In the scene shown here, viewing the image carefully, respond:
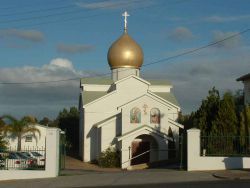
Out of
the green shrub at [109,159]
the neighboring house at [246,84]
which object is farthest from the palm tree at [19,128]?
the neighboring house at [246,84]

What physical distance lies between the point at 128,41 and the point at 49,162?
2891cm

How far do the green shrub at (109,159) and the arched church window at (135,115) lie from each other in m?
2.94

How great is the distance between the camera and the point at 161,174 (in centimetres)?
2478

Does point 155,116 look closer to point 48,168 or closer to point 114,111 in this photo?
point 114,111

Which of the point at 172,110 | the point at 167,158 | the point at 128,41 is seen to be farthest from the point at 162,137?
the point at 128,41

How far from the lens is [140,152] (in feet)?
143

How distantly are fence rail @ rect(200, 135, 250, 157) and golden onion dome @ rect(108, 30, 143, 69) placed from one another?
25184 mm

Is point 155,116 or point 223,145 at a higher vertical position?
point 155,116

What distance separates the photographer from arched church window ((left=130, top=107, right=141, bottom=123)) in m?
43.9

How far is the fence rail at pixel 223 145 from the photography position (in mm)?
26812

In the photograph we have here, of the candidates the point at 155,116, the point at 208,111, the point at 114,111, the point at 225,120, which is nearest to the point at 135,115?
the point at 155,116

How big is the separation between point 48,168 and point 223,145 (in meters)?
8.66

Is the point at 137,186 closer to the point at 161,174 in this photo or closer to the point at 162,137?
the point at 161,174

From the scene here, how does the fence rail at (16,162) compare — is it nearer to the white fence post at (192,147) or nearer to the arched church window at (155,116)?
the white fence post at (192,147)
